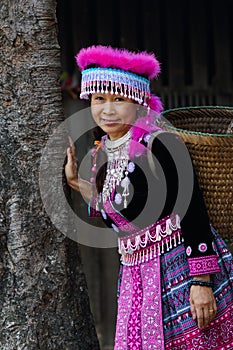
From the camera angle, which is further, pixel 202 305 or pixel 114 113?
pixel 114 113

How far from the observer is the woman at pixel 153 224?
11.6 ft

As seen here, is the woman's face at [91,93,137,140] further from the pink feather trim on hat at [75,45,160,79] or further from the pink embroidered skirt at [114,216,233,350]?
the pink embroidered skirt at [114,216,233,350]

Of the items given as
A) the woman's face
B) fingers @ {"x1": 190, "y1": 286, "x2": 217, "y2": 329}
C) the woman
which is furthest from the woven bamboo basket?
fingers @ {"x1": 190, "y1": 286, "x2": 217, "y2": 329}

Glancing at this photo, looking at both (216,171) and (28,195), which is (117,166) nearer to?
(216,171)

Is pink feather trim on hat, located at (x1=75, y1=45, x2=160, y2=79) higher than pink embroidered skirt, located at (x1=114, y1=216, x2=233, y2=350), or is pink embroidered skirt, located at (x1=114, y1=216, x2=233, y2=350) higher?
pink feather trim on hat, located at (x1=75, y1=45, x2=160, y2=79)

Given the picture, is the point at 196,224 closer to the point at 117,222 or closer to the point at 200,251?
the point at 200,251

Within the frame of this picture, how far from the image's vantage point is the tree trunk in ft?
13.1

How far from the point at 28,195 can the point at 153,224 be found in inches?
27.6

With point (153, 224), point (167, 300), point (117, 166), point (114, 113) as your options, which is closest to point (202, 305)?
point (167, 300)

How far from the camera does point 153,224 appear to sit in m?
3.69

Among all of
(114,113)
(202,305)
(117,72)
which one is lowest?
(202,305)

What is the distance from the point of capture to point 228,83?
263 inches

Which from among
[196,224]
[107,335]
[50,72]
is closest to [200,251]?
[196,224]

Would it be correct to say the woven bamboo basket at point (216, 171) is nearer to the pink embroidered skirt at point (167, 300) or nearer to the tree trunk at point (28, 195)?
the pink embroidered skirt at point (167, 300)
